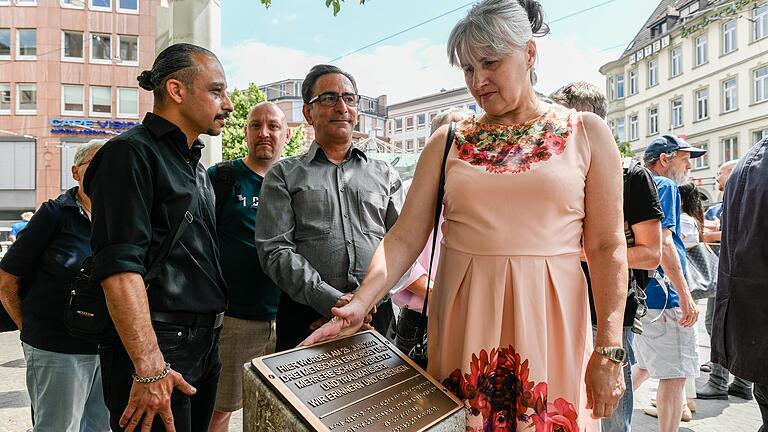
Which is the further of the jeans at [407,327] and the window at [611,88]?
the window at [611,88]

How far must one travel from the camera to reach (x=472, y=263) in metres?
1.84

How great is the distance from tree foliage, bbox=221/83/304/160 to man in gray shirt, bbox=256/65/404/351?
88.5 ft

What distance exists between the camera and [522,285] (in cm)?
176

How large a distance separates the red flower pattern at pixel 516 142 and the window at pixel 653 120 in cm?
4354

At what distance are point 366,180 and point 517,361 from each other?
1333 mm

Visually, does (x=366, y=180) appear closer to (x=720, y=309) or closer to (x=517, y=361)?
(x=517, y=361)

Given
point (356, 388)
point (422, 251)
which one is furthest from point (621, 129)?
point (356, 388)

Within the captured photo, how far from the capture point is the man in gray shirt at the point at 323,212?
264cm

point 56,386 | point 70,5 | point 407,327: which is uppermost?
point 70,5

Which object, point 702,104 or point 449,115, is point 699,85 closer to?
point 702,104

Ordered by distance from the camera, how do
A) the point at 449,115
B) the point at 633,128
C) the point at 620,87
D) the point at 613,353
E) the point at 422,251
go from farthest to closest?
the point at 620,87
the point at 633,128
the point at 449,115
the point at 422,251
the point at 613,353

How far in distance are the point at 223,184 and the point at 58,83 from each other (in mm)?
37335

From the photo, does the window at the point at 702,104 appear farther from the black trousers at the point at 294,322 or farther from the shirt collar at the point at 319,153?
the black trousers at the point at 294,322

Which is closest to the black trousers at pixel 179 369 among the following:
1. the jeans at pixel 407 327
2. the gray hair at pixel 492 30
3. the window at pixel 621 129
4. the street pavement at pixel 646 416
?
the jeans at pixel 407 327
